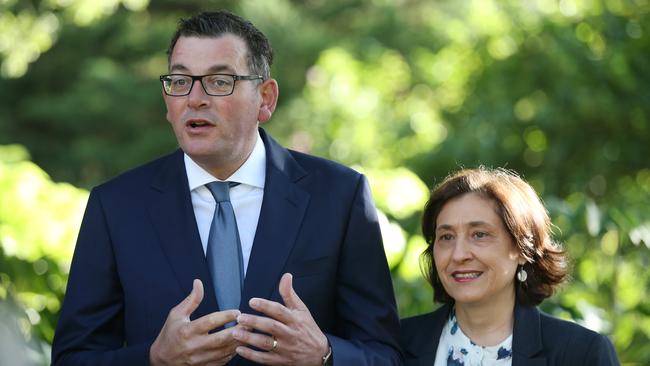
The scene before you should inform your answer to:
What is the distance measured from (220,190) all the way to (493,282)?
85 cm

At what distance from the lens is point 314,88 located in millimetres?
10492

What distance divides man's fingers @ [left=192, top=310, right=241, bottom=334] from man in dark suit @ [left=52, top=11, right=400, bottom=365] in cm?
23

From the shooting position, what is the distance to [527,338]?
3.08 m

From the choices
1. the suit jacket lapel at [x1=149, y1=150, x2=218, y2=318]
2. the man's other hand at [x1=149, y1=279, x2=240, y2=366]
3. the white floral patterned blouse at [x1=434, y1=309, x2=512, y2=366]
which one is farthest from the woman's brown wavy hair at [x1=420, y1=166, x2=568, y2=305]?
the man's other hand at [x1=149, y1=279, x2=240, y2=366]

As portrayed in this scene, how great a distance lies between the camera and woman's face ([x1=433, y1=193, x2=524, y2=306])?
3121 mm

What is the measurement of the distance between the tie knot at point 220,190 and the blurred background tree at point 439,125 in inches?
26.1

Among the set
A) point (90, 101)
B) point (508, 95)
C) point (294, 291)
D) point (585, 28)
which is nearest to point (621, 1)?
point (585, 28)

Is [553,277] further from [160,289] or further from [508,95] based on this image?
[508,95]

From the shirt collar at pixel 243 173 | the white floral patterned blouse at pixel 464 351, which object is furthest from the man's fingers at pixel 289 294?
the white floral patterned blouse at pixel 464 351

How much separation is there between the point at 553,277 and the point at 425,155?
5.40 meters

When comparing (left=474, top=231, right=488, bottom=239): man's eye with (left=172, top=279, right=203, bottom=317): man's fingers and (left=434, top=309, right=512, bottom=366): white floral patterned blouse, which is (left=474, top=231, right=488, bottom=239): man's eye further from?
(left=172, top=279, right=203, bottom=317): man's fingers

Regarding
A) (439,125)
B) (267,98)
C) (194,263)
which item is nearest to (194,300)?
(194,263)

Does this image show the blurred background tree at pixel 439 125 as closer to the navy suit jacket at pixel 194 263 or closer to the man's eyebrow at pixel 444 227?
the navy suit jacket at pixel 194 263

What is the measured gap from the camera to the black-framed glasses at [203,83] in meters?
3.01
